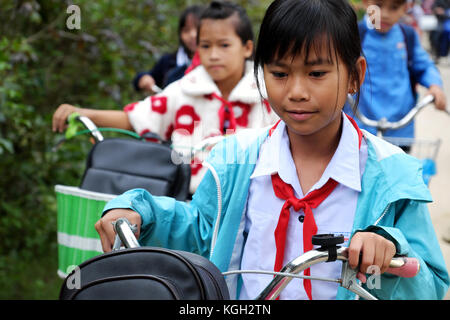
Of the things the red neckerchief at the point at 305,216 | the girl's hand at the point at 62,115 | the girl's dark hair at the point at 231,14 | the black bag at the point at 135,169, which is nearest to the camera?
the red neckerchief at the point at 305,216

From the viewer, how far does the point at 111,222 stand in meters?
1.76

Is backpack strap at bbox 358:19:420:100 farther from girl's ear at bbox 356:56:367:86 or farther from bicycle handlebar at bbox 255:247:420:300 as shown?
bicycle handlebar at bbox 255:247:420:300

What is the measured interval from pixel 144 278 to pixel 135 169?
4.47 feet

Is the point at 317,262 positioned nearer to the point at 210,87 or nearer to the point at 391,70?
the point at 210,87

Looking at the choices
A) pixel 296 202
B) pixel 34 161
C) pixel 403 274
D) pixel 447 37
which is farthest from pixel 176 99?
pixel 447 37

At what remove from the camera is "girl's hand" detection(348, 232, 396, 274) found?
5.07 feet

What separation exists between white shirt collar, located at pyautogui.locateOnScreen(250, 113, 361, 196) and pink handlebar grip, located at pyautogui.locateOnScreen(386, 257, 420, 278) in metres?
0.31

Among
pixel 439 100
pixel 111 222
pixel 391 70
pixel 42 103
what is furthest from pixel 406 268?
pixel 42 103

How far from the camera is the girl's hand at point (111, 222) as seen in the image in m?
1.76

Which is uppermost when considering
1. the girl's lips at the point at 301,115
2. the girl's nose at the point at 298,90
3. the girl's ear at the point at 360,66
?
the girl's ear at the point at 360,66

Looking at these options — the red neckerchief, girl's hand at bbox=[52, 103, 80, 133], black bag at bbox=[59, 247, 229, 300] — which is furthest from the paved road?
black bag at bbox=[59, 247, 229, 300]

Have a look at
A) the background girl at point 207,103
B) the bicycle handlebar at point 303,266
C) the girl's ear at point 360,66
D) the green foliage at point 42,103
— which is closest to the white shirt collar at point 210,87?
the background girl at point 207,103

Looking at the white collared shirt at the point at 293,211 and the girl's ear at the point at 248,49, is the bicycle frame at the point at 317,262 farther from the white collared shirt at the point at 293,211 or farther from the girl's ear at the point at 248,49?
the girl's ear at the point at 248,49

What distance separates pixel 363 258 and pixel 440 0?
14066 mm
